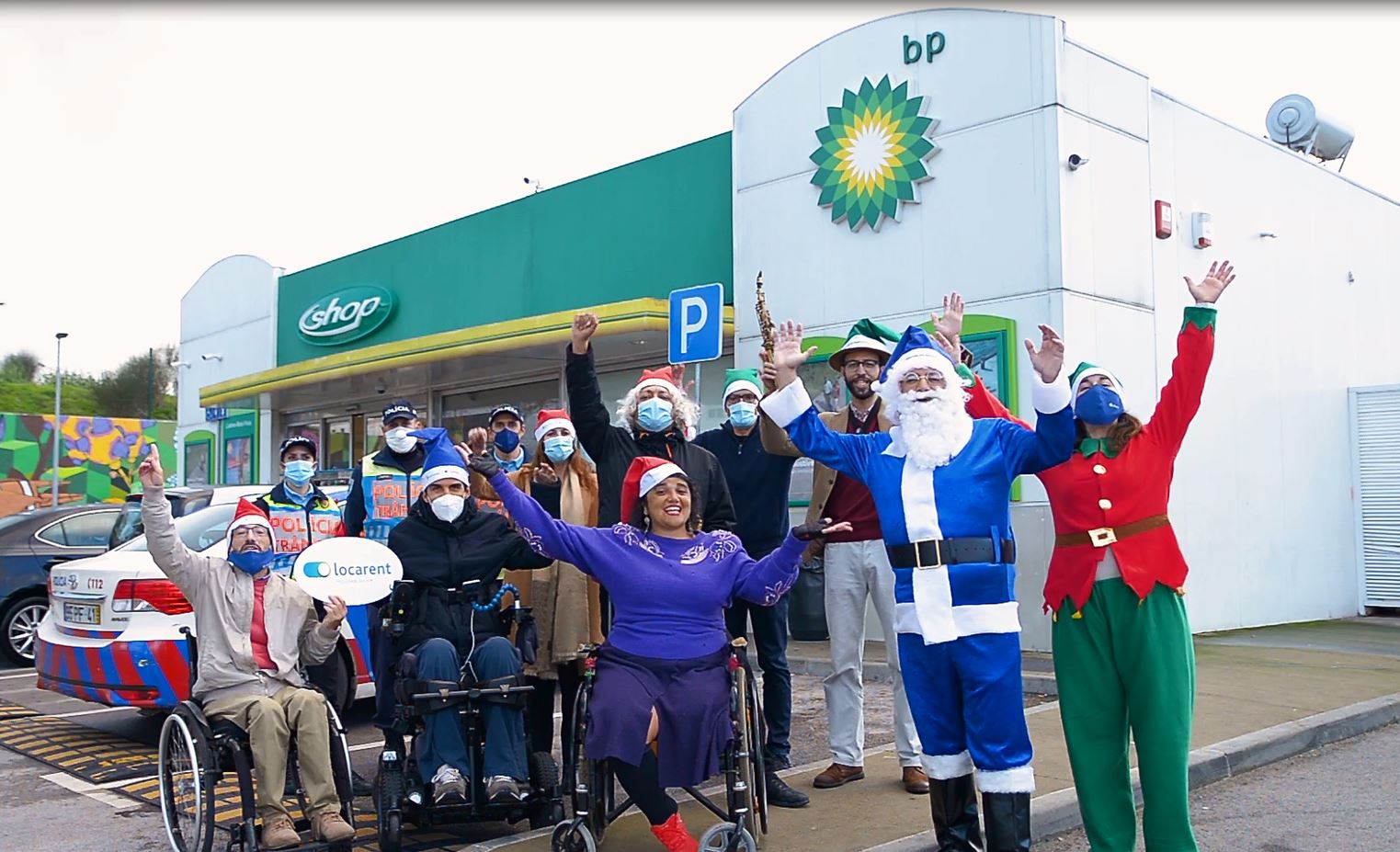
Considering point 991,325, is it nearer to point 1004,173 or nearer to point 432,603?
point 1004,173

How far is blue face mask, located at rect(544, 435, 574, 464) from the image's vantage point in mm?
5902

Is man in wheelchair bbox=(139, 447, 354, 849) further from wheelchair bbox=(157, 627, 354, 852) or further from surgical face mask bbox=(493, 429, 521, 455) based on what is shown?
surgical face mask bbox=(493, 429, 521, 455)

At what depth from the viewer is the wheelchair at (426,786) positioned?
474cm

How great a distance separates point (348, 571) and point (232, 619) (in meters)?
0.51

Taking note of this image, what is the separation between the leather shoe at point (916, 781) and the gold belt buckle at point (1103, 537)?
1.74 metres

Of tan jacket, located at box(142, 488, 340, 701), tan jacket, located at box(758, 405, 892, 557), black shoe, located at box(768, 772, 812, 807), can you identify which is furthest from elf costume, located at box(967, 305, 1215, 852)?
tan jacket, located at box(142, 488, 340, 701)

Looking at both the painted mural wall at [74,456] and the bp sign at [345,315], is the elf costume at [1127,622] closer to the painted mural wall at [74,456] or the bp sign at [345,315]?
the bp sign at [345,315]

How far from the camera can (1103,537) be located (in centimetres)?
419

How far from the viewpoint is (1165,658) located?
4051 millimetres

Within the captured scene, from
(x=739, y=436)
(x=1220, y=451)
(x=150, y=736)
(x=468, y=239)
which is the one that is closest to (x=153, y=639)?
(x=150, y=736)

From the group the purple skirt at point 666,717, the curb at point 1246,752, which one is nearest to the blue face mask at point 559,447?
the purple skirt at point 666,717

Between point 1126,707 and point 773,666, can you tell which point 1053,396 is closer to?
point 1126,707

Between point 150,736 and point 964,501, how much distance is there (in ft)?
19.6

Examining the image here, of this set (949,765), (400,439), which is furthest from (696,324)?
(949,765)
